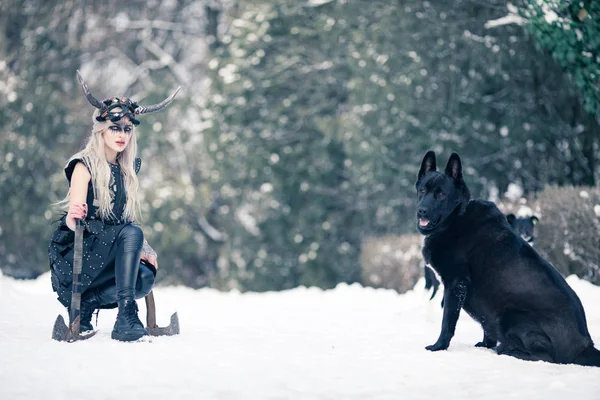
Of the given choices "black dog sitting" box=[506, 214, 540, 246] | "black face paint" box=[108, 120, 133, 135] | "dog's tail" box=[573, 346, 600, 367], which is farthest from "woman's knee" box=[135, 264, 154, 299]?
"black dog sitting" box=[506, 214, 540, 246]

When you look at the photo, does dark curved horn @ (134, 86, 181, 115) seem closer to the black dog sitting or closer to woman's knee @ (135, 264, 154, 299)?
woman's knee @ (135, 264, 154, 299)

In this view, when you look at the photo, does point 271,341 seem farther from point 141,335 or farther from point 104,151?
point 104,151

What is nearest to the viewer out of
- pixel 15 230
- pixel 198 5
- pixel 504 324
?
pixel 504 324

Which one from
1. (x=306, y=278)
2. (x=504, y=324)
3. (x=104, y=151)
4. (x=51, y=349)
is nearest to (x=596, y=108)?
(x=504, y=324)

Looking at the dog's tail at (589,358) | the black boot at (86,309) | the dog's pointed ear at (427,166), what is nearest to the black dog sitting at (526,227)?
the dog's pointed ear at (427,166)

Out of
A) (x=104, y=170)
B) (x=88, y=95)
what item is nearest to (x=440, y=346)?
(x=104, y=170)

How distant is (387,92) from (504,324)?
43.2 ft

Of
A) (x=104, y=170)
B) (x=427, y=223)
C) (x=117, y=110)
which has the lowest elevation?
(x=427, y=223)

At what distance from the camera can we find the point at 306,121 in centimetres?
2184

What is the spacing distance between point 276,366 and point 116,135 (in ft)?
7.60

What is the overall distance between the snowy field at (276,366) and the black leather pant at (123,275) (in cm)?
35

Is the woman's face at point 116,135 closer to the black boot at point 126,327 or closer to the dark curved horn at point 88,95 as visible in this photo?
the dark curved horn at point 88,95

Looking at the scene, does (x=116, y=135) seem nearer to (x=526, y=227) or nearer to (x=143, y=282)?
(x=143, y=282)

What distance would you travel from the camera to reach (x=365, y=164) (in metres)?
19.0
